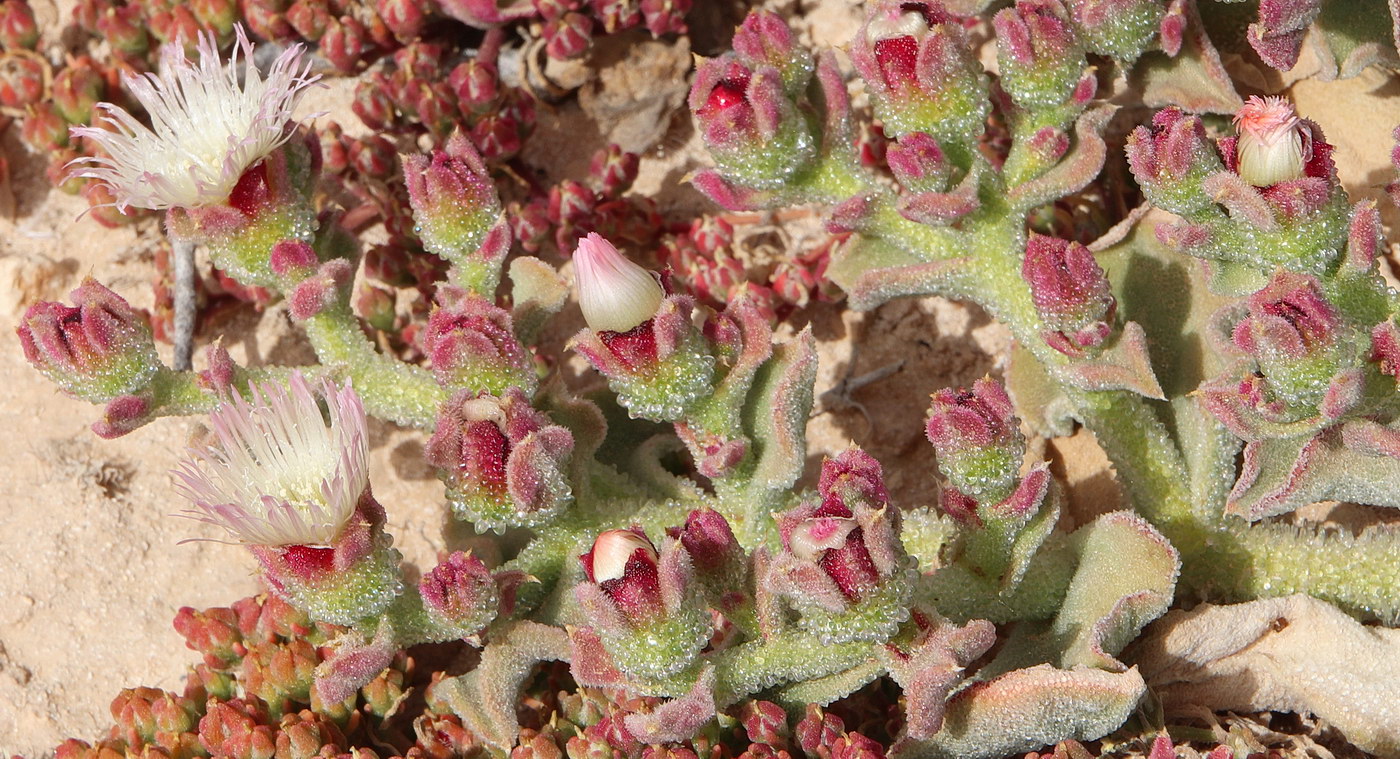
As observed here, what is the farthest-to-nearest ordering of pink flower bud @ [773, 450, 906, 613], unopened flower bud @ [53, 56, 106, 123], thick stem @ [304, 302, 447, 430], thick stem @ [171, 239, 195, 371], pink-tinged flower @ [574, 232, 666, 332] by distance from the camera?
unopened flower bud @ [53, 56, 106, 123], thick stem @ [171, 239, 195, 371], thick stem @ [304, 302, 447, 430], pink-tinged flower @ [574, 232, 666, 332], pink flower bud @ [773, 450, 906, 613]

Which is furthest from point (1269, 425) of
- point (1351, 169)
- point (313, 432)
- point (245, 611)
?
point (245, 611)

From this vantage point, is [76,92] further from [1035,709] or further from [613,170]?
[1035,709]

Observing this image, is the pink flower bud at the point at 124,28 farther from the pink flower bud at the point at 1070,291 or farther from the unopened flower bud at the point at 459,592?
the pink flower bud at the point at 1070,291

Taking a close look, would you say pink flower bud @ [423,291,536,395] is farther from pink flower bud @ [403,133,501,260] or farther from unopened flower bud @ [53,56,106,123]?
unopened flower bud @ [53,56,106,123]

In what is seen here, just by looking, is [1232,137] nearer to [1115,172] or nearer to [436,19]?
[1115,172]

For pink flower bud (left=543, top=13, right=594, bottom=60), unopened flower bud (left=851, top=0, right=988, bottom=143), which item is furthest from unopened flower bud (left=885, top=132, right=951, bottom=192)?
pink flower bud (left=543, top=13, right=594, bottom=60)

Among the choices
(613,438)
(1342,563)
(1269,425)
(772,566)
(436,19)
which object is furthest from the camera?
(436,19)

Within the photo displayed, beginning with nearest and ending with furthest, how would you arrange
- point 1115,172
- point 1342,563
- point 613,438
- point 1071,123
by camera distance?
point 1342,563 → point 1071,123 → point 613,438 → point 1115,172
